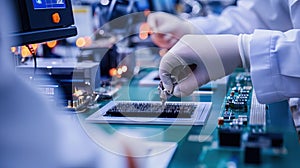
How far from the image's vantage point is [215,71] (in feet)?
3.65

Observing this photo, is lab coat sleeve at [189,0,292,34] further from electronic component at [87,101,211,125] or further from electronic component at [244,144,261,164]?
electronic component at [244,144,261,164]

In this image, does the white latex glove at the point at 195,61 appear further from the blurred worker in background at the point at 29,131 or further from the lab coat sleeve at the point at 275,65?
the blurred worker in background at the point at 29,131

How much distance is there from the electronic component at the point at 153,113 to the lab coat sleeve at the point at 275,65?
15cm

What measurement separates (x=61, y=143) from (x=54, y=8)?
2.33 feet

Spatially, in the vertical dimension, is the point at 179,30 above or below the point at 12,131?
above

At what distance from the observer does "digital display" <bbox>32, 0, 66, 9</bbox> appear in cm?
106

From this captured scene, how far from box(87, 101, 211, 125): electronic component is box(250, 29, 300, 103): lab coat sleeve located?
15cm

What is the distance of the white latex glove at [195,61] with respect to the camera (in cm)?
106

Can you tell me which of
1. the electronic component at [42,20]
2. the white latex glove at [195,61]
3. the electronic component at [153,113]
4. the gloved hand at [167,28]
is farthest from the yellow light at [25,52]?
the gloved hand at [167,28]

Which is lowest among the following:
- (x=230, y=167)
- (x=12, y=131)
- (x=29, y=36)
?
(x=230, y=167)

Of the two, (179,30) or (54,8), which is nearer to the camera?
(54,8)

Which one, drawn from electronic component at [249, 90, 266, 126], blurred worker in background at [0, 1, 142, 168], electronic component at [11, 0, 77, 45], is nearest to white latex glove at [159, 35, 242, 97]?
electronic component at [249, 90, 266, 126]

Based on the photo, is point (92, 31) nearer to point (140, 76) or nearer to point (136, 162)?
point (140, 76)

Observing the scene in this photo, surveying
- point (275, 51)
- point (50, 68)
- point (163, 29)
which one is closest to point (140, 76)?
point (163, 29)
